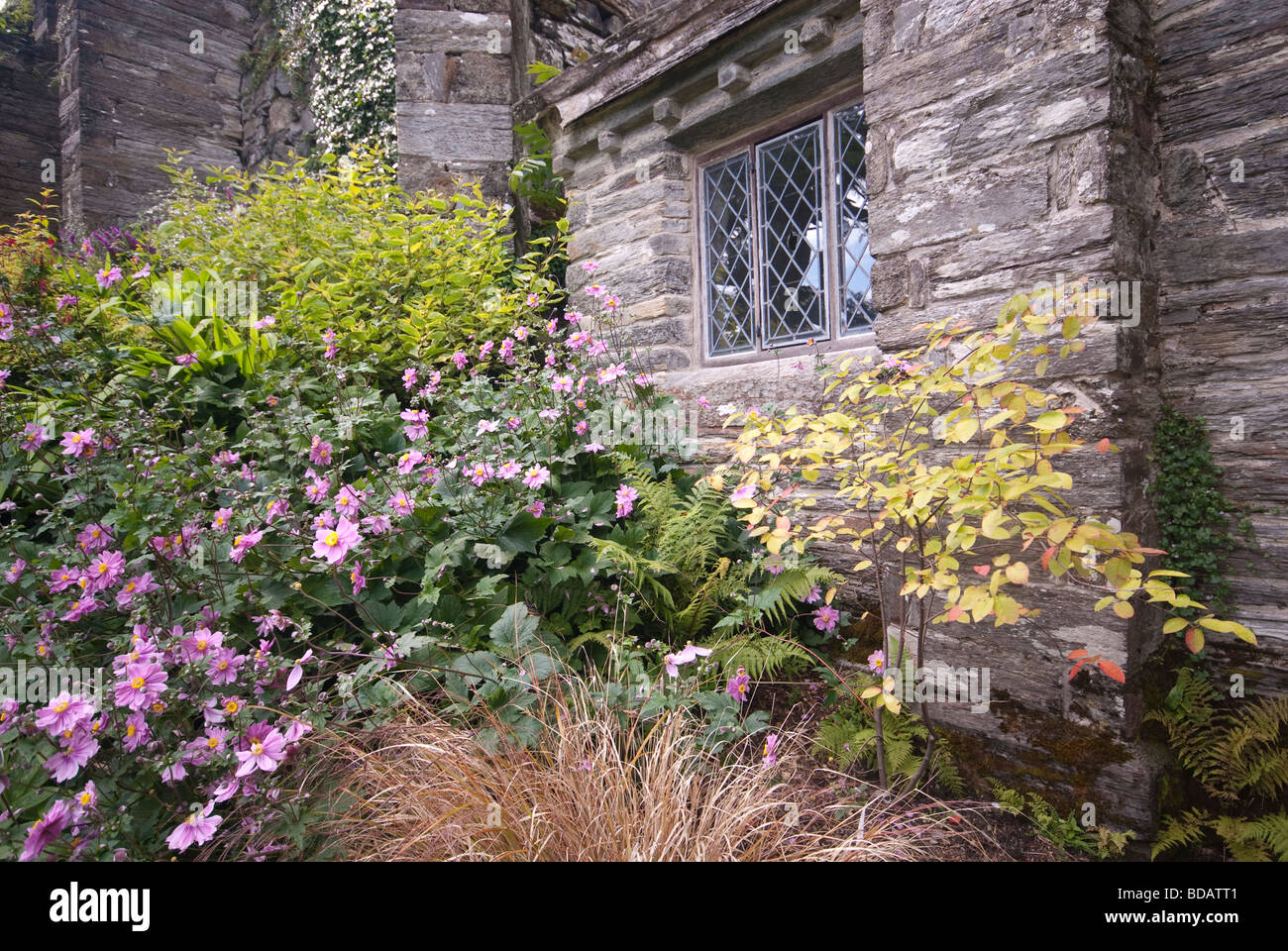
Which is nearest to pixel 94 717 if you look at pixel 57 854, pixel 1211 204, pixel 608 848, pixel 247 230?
pixel 57 854

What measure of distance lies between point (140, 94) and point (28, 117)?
5.03 ft

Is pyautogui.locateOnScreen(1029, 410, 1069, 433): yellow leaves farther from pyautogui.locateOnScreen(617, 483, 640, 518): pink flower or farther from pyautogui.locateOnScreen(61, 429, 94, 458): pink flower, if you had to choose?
pyautogui.locateOnScreen(61, 429, 94, 458): pink flower

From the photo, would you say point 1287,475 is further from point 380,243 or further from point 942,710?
point 380,243

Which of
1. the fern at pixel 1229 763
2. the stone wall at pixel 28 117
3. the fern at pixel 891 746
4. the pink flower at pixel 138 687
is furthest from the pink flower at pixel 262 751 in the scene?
the stone wall at pixel 28 117

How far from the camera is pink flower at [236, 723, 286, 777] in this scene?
66.5 inches

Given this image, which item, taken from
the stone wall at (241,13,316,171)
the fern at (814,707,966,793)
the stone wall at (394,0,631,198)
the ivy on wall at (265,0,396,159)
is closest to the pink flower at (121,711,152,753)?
the fern at (814,707,966,793)

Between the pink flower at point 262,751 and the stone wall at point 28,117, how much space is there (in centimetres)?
1023

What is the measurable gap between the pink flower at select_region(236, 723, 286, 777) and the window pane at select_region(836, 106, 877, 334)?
3006 mm

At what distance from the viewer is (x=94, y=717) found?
179cm

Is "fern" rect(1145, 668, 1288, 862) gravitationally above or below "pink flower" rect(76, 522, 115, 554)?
below

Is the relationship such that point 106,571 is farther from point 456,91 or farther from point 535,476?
point 456,91

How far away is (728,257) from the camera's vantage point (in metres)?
4.23

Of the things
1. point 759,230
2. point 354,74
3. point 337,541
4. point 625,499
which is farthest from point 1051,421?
point 354,74

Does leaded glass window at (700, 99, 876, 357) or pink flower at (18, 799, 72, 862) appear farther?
leaded glass window at (700, 99, 876, 357)
